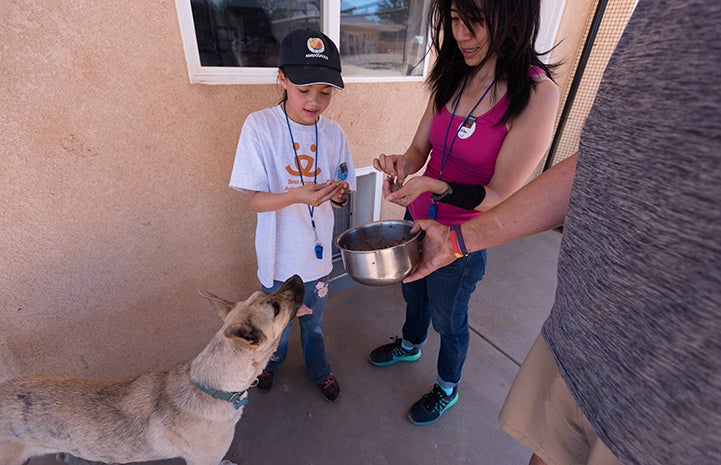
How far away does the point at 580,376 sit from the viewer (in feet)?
2.61

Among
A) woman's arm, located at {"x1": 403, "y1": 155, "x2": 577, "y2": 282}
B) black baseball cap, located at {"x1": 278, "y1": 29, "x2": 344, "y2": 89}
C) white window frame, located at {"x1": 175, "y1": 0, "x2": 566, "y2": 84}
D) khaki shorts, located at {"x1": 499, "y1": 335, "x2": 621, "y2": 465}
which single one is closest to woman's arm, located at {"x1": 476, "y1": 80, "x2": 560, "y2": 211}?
woman's arm, located at {"x1": 403, "y1": 155, "x2": 577, "y2": 282}

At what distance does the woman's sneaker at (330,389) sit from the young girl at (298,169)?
0.50 meters

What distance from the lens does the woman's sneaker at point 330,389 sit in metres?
2.31

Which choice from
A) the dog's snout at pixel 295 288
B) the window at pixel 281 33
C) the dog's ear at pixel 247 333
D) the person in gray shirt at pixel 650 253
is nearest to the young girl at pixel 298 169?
the dog's snout at pixel 295 288

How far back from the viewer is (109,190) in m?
1.75

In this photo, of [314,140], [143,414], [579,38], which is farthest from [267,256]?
[579,38]

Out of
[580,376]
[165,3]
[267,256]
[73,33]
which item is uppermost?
[165,3]

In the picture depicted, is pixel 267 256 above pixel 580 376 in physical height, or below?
below

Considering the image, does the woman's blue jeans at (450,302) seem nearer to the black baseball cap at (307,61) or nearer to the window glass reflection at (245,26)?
the black baseball cap at (307,61)

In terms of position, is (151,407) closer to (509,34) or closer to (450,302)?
(450,302)

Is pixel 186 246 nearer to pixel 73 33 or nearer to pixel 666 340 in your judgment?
pixel 73 33

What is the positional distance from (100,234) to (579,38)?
5960 millimetres

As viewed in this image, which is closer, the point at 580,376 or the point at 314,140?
the point at 580,376

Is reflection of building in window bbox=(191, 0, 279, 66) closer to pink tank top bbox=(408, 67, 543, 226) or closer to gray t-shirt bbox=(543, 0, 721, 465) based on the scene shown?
pink tank top bbox=(408, 67, 543, 226)
